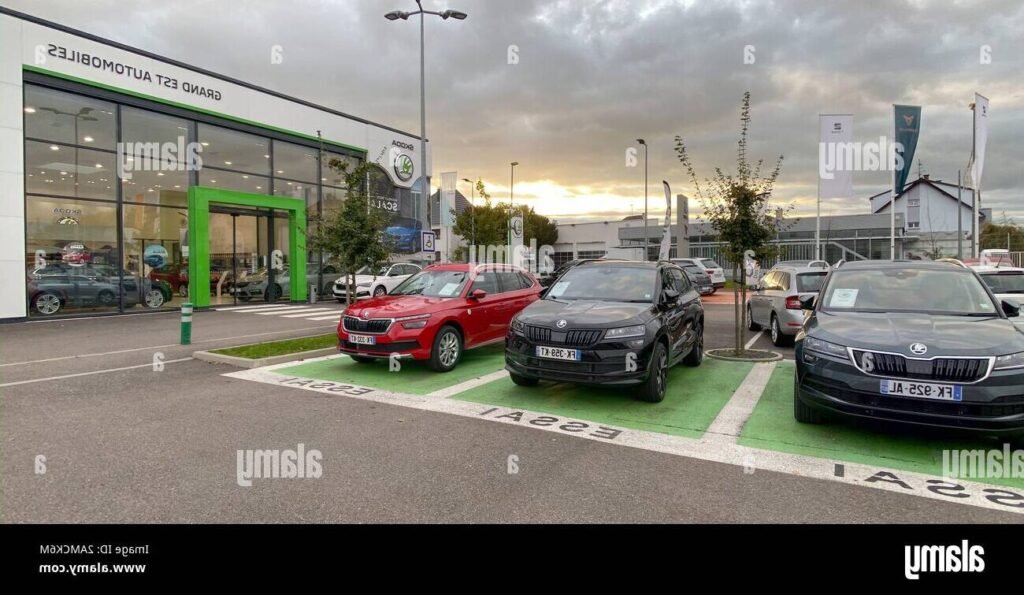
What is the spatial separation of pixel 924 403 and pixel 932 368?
0.29 meters

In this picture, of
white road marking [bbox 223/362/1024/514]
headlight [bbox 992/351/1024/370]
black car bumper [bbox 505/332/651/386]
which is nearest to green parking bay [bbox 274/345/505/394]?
white road marking [bbox 223/362/1024/514]

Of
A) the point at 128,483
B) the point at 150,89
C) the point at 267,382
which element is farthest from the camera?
the point at 150,89

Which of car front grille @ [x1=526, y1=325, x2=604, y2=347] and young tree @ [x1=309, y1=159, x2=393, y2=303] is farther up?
young tree @ [x1=309, y1=159, x2=393, y2=303]

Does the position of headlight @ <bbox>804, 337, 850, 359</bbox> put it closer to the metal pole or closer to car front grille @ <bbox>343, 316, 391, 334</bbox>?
car front grille @ <bbox>343, 316, 391, 334</bbox>

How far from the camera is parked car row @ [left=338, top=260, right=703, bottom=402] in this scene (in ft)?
20.4

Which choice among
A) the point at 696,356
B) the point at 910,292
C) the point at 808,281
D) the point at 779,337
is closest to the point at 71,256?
the point at 696,356

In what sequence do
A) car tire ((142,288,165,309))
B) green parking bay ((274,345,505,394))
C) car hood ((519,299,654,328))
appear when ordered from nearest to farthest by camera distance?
car hood ((519,299,654,328)) → green parking bay ((274,345,505,394)) → car tire ((142,288,165,309))

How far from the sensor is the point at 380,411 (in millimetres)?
6324

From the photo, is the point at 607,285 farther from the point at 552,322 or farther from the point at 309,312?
the point at 309,312

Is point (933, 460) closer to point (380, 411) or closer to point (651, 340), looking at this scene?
point (651, 340)

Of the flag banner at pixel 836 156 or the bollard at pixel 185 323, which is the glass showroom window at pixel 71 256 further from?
the flag banner at pixel 836 156

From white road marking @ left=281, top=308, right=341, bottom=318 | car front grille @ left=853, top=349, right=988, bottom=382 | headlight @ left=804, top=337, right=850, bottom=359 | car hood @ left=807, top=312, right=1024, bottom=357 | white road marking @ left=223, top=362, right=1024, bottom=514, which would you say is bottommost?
white road marking @ left=223, top=362, right=1024, bottom=514

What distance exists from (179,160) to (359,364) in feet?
47.5
